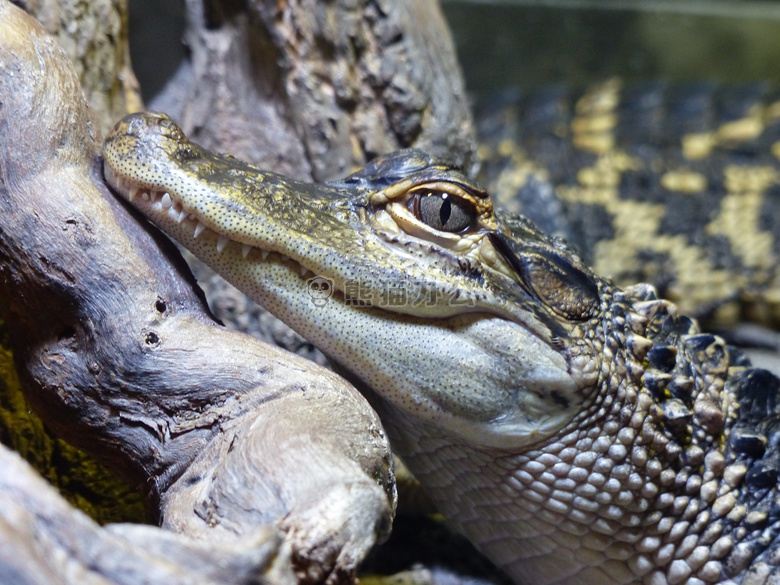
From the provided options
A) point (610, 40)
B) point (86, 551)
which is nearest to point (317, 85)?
point (86, 551)

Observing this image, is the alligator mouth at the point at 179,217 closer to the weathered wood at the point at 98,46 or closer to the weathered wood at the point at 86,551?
the weathered wood at the point at 98,46

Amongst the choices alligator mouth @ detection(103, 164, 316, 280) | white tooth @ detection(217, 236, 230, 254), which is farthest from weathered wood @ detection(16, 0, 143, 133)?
white tooth @ detection(217, 236, 230, 254)

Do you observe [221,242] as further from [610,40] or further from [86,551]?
[610,40]

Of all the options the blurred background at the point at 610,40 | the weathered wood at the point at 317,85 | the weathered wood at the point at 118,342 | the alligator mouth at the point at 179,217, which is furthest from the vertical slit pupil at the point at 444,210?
the blurred background at the point at 610,40

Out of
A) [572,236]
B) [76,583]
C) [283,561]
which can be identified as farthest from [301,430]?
[572,236]

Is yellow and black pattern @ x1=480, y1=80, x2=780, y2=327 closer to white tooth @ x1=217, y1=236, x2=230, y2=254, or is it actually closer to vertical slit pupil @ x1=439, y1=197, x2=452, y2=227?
vertical slit pupil @ x1=439, y1=197, x2=452, y2=227

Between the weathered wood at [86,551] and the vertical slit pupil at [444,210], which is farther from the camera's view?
the vertical slit pupil at [444,210]

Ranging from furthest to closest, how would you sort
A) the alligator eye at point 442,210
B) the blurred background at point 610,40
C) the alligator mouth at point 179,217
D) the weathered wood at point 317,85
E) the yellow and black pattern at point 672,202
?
the blurred background at point 610,40 < the yellow and black pattern at point 672,202 < the weathered wood at point 317,85 < the alligator eye at point 442,210 < the alligator mouth at point 179,217
